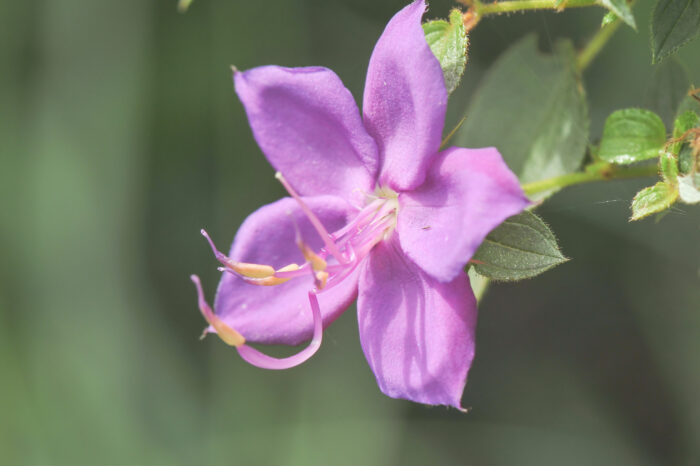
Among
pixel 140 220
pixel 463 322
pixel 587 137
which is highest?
pixel 587 137

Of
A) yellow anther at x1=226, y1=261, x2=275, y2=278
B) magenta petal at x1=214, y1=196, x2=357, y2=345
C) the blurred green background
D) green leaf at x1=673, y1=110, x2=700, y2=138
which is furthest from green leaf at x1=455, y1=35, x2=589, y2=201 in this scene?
the blurred green background

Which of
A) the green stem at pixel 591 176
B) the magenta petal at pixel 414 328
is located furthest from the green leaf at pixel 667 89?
the magenta petal at pixel 414 328

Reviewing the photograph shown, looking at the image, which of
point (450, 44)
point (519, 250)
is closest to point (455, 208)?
point (519, 250)

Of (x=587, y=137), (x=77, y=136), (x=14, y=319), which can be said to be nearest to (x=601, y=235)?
(x=587, y=137)

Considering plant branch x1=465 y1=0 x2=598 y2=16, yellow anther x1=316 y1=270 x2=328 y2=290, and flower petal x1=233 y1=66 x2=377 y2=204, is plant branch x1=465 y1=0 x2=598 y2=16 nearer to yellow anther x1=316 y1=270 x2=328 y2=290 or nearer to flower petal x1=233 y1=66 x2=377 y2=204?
flower petal x1=233 y1=66 x2=377 y2=204

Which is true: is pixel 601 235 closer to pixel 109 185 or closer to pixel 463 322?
pixel 463 322

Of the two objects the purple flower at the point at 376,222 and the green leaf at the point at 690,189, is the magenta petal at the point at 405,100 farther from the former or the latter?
the green leaf at the point at 690,189
